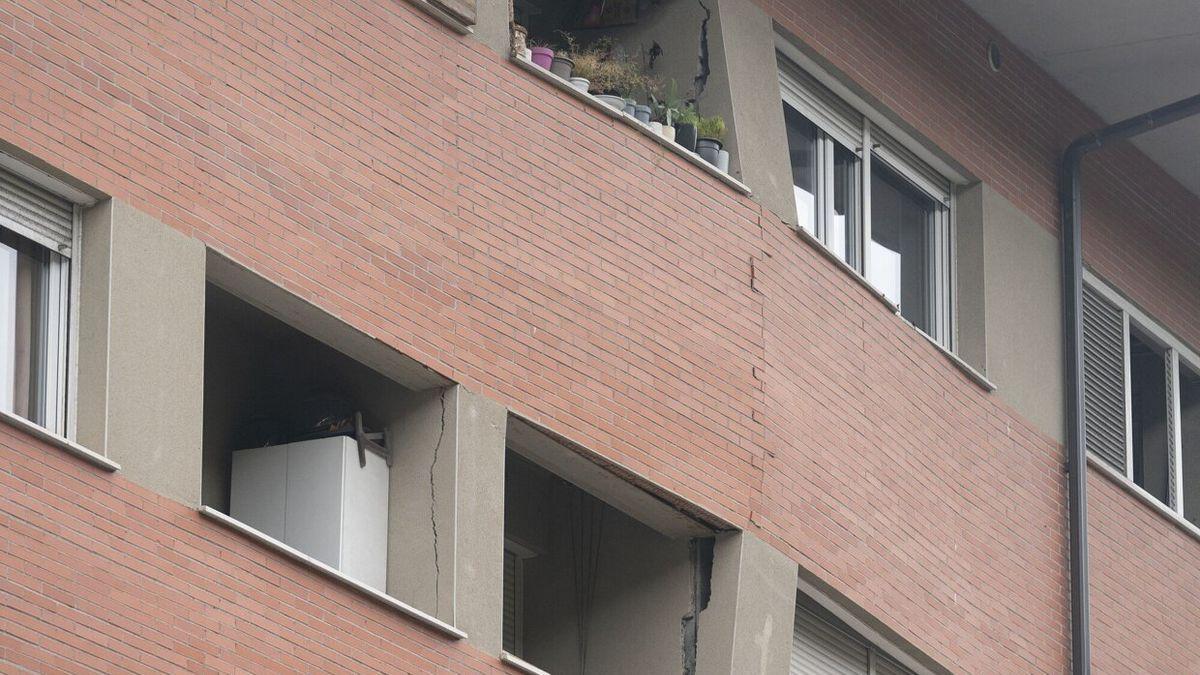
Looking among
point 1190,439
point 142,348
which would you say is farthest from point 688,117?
point 1190,439

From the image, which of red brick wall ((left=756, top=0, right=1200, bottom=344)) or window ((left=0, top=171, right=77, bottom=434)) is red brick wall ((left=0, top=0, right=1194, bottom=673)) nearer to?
red brick wall ((left=756, top=0, right=1200, bottom=344))

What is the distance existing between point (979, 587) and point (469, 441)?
513 cm

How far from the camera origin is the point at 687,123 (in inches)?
577

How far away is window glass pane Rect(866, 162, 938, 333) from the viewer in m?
16.9

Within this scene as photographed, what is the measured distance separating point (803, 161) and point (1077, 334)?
3026 mm

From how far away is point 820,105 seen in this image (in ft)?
53.7

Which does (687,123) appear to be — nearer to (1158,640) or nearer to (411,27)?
(411,27)

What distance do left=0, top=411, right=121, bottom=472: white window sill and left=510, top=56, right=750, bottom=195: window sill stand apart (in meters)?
4.11

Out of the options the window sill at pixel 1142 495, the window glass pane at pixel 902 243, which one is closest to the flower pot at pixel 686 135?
the window glass pane at pixel 902 243

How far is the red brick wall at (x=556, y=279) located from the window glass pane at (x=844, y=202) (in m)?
0.59

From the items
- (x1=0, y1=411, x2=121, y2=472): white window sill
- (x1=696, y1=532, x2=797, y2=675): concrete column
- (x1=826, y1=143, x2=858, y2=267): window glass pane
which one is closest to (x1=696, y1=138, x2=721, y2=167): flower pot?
(x1=826, y1=143, x2=858, y2=267): window glass pane

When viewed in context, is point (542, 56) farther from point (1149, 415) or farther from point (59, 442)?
point (1149, 415)

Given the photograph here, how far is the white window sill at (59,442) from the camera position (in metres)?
9.83

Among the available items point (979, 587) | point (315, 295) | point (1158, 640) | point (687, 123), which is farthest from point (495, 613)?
point (1158, 640)
